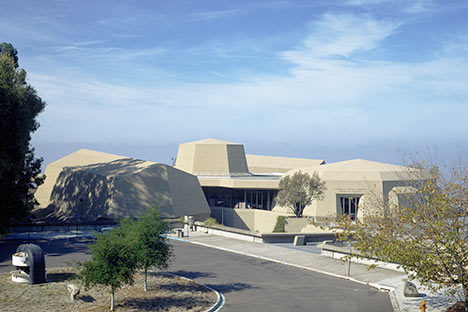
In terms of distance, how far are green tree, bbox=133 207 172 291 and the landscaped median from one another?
1208 mm

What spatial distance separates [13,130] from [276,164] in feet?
211

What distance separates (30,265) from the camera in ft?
72.1

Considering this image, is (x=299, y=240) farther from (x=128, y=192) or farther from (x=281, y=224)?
(x=128, y=192)

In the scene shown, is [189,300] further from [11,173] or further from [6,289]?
[11,173]

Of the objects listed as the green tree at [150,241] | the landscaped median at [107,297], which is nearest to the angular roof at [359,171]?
the landscaped median at [107,297]

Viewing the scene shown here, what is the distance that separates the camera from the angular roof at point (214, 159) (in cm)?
7219

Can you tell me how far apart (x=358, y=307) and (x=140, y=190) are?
33.6 m

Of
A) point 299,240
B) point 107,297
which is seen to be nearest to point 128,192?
point 299,240

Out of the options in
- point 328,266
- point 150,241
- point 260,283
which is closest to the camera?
point 150,241

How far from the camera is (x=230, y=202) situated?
69.8m

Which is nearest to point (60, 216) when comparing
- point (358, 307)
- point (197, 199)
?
point (197, 199)

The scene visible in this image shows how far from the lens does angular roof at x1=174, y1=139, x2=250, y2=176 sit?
72188mm

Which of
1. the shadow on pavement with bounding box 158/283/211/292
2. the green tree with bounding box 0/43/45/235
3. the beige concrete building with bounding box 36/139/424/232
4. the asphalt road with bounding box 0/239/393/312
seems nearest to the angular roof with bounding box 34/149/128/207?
the beige concrete building with bounding box 36/139/424/232

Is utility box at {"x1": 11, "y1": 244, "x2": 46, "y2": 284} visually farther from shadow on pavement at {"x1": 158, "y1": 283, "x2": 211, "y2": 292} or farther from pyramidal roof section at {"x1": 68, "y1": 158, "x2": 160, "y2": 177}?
pyramidal roof section at {"x1": 68, "y1": 158, "x2": 160, "y2": 177}
